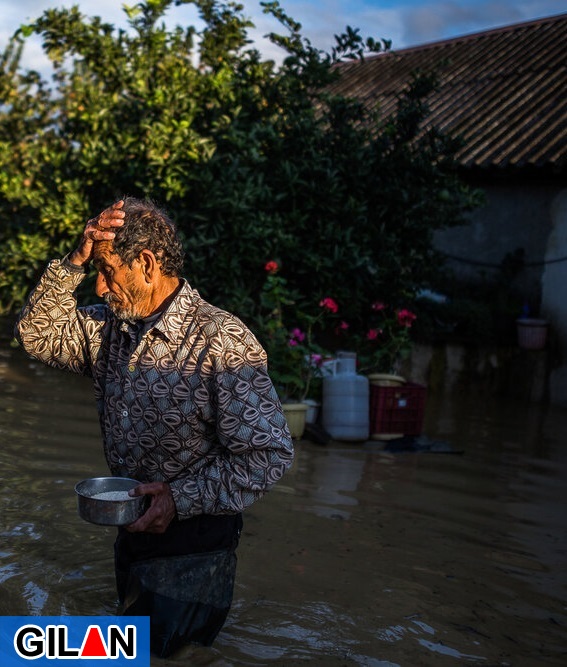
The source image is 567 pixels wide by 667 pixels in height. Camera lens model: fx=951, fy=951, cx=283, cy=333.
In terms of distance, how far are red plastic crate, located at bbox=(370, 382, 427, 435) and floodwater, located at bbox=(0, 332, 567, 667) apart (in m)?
0.24

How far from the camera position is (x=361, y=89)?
17.2m

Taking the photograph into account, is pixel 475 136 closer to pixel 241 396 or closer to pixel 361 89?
pixel 361 89

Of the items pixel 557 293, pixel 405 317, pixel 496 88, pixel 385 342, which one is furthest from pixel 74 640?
pixel 496 88

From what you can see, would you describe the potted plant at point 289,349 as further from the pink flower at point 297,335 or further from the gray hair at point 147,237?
the gray hair at point 147,237

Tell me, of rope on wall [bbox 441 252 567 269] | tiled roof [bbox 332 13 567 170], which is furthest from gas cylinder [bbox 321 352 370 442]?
tiled roof [bbox 332 13 567 170]

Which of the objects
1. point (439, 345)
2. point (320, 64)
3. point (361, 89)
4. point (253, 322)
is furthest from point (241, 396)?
point (361, 89)

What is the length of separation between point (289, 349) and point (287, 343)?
25 centimetres

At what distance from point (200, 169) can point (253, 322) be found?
62.9 inches

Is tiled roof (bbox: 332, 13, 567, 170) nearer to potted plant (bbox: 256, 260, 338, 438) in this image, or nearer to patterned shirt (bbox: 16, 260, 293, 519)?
potted plant (bbox: 256, 260, 338, 438)

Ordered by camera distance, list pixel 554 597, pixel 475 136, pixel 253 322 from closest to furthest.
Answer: pixel 554 597
pixel 253 322
pixel 475 136

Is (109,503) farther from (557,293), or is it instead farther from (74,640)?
(557,293)

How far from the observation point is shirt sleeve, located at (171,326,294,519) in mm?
3184

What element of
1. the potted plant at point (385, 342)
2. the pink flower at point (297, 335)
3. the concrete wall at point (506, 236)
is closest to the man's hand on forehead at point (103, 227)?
the pink flower at point (297, 335)

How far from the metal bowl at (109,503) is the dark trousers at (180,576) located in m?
0.22
